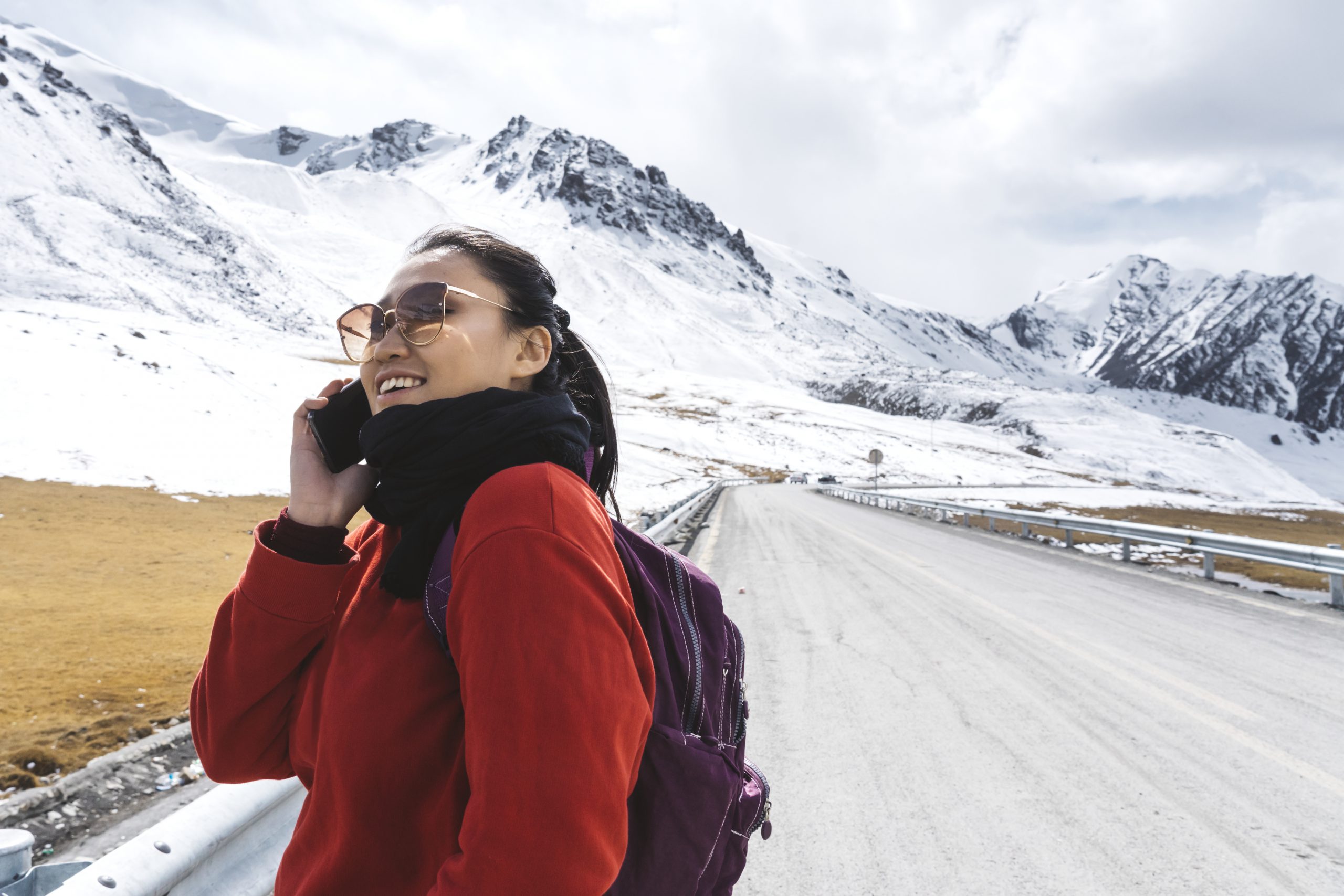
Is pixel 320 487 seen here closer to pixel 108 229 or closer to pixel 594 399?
pixel 594 399

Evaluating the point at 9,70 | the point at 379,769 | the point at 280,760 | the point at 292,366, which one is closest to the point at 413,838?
the point at 379,769

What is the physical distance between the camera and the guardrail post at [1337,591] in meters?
8.09

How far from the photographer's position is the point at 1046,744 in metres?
3.82

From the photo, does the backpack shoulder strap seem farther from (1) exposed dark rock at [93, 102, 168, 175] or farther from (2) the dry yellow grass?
(1) exposed dark rock at [93, 102, 168, 175]

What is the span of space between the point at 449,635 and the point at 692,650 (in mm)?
458

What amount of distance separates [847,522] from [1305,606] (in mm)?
12669

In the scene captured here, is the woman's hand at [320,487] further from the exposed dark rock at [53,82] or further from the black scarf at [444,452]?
the exposed dark rock at [53,82]

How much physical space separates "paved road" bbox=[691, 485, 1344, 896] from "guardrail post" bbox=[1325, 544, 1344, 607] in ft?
2.06

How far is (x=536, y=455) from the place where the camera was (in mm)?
1227

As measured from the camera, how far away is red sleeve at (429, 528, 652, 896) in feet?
2.98

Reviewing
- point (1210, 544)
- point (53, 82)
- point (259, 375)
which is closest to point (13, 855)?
point (1210, 544)

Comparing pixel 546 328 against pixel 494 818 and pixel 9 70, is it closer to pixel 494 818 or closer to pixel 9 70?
pixel 494 818

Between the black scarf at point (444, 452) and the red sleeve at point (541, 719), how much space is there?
0.66ft

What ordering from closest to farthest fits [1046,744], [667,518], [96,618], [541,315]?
1. [541,315]
2. [1046,744]
3. [96,618]
4. [667,518]
